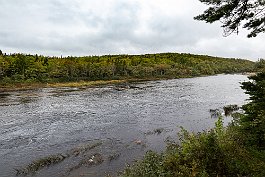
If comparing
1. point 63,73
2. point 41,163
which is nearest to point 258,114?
point 41,163

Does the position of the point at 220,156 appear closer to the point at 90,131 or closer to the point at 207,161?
the point at 207,161

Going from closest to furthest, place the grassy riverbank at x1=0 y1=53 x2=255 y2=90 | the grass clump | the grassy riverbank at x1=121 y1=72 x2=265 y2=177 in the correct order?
the grassy riverbank at x1=121 y1=72 x2=265 y2=177 < the grass clump < the grassy riverbank at x1=0 y1=53 x2=255 y2=90

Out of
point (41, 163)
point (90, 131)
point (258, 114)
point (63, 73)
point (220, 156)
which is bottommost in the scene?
point (41, 163)

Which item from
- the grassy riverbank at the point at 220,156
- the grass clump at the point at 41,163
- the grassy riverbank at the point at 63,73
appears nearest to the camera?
the grassy riverbank at the point at 220,156

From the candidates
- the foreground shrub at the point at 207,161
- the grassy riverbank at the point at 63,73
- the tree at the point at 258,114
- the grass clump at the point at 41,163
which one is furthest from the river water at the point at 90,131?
the grassy riverbank at the point at 63,73

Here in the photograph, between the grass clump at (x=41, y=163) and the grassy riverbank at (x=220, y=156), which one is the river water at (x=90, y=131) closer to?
the grass clump at (x=41, y=163)

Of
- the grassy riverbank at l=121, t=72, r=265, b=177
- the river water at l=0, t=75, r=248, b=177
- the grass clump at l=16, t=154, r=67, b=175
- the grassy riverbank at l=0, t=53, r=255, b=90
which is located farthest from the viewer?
the grassy riverbank at l=0, t=53, r=255, b=90

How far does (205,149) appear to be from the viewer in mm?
14016

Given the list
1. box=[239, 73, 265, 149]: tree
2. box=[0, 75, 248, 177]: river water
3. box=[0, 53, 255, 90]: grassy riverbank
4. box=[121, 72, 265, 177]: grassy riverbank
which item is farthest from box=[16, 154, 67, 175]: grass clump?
box=[0, 53, 255, 90]: grassy riverbank

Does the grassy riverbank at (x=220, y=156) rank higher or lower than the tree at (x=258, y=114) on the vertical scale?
lower

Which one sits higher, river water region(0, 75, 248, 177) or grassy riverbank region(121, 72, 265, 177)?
grassy riverbank region(121, 72, 265, 177)

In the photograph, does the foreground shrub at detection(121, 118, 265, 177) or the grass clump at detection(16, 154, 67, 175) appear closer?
the foreground shrub at detection(121, 118, 265, 177)

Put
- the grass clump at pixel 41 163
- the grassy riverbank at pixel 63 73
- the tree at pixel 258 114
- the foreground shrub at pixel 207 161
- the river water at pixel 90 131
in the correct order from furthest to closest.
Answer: the grassy riverbank at pixel 63 73, the river water at pixel 90 131, the grass clump at pixel 41 163, the tree at pixel 258 114, the foreground shrub at pixel 207 161

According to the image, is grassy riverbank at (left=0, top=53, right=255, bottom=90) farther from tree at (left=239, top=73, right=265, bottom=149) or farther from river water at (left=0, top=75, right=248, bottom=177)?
tree at (left=239, top=73, right=265, bottom=149)
